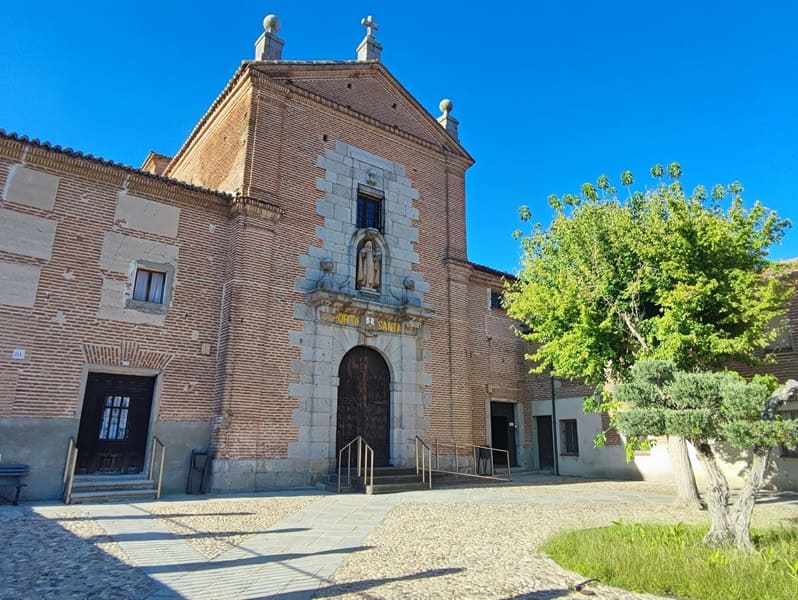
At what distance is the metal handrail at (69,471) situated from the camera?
8.97 m

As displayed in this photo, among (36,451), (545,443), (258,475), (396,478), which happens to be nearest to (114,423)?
(36,451)

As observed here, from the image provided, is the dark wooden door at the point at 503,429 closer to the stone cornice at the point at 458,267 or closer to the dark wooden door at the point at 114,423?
the stone cornice at the point at 458,267

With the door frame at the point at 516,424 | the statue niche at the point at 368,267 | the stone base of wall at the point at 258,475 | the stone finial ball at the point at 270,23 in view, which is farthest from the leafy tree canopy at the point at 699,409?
the stone finial ball at the point at 270,23

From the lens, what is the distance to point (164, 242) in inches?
454

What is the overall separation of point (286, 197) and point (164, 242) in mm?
3026

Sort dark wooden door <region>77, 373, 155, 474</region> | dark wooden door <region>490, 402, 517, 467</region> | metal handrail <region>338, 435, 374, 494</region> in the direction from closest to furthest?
dark wooden door <region>77, 373, 155, 474</region>, metal handrail <region>338, 435, 374, 494</region>, dark wooden door <region>490, 402, 517, 467</region>

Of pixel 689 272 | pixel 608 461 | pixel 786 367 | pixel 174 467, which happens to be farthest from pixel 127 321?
pixel 786 367

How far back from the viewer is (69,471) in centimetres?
928

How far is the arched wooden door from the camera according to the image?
42.1 feet

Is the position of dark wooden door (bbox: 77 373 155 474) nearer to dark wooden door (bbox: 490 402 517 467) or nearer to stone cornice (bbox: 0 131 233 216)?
stone cornice (bbox: 0 131 233 216)

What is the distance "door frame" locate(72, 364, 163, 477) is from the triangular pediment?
7678 millimetres

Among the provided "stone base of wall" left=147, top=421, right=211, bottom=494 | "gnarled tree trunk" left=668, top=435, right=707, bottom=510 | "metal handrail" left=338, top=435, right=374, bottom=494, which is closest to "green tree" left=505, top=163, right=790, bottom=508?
"gnarled tree trunk" left=668, top=435, right=707, bottom=510

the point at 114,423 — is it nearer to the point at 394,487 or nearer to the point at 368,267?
the point at 394,487

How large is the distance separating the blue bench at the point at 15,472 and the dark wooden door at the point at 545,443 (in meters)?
14.3
